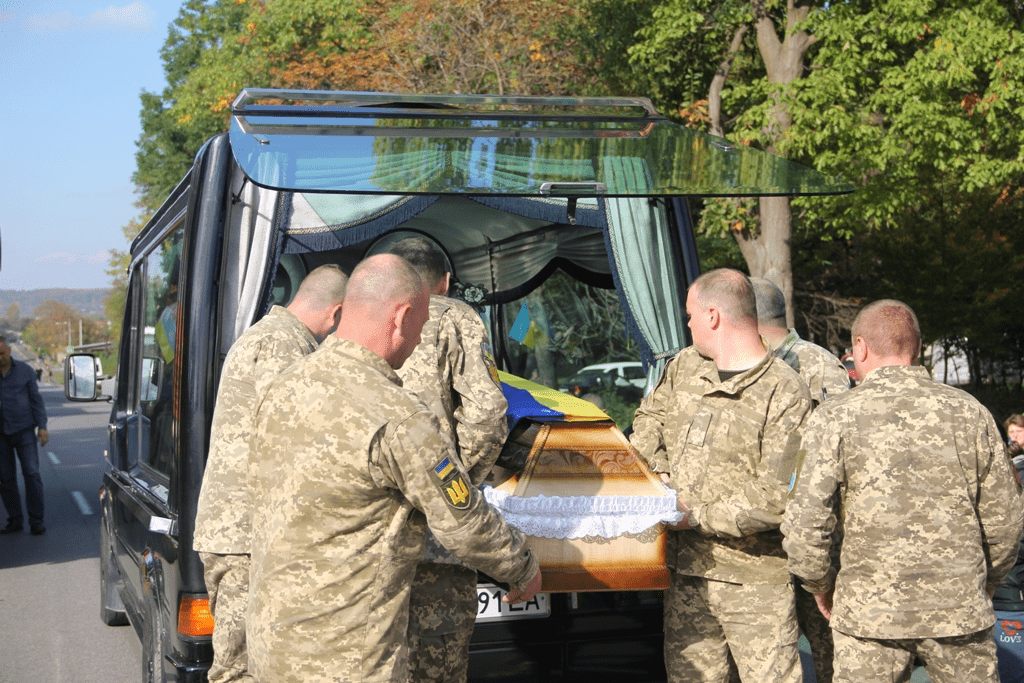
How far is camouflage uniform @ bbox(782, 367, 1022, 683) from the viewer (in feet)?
11.0

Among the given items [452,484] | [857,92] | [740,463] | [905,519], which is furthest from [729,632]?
[857,92]

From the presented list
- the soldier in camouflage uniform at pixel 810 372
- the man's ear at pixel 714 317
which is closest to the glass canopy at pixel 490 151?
the man's ear at pixel 714 317

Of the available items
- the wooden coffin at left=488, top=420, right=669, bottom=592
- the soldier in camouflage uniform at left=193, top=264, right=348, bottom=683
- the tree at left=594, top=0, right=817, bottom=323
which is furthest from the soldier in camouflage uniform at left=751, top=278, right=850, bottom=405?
the tree at left=594, top=0, right=817, bottom=323

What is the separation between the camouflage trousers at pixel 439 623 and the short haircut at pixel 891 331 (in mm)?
1652

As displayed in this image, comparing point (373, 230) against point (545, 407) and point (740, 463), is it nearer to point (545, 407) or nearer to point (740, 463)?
point (545, 407)

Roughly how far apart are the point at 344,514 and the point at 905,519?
1.93 m

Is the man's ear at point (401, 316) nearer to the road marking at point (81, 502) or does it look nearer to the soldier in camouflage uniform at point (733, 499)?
the soldier in camouflage uniform at point (733, 499)

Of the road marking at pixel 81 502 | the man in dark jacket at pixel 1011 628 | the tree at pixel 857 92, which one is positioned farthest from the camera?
the tree at pixel 857 92

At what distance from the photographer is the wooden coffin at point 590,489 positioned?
3.43 meters

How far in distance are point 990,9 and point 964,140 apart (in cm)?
174

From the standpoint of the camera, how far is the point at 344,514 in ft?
8.56

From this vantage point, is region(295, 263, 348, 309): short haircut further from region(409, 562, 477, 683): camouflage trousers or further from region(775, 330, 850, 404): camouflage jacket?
region(775, 330, 850, 404): camouflage jacket

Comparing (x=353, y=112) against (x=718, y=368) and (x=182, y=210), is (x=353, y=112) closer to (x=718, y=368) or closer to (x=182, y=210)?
(x=182, y=210)

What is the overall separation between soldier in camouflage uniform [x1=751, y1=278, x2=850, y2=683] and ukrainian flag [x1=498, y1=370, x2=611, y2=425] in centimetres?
110
